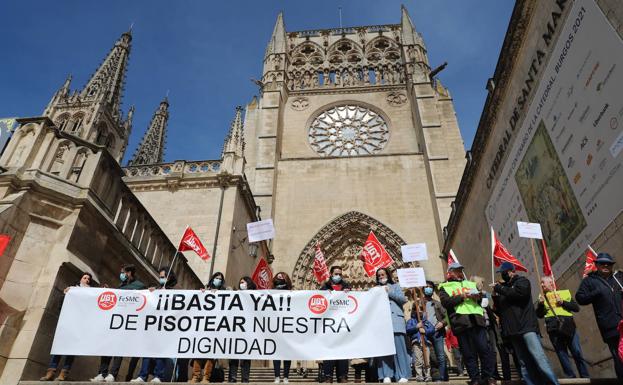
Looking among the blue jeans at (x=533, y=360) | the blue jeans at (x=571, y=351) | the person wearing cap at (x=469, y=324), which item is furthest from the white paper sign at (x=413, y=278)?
the blue jeans at (x=533, y=360)

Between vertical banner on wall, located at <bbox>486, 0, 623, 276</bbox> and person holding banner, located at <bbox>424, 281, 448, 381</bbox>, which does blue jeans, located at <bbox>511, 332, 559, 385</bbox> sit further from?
vertical banner on wall, located at <bbox>486, 0, 623, 276</bbox>

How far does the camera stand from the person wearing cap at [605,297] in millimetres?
4301

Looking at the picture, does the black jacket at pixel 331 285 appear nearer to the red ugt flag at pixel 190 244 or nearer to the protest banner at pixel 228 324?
the protest banner at pixel 228 324

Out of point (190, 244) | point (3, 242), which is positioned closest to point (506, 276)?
point (190, 244)

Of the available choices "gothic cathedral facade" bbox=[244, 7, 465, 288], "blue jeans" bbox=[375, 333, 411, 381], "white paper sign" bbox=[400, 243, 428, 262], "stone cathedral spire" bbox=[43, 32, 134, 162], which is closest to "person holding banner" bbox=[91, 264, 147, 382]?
"blue jeans" bbox=[375, 333, 411, 381]

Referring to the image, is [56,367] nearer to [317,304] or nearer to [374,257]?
[317,304]

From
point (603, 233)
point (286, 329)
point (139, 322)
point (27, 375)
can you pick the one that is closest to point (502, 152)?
point (603, 233)

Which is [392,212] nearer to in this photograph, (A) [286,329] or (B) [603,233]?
(B) [603,233]

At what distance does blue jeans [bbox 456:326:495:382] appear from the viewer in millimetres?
4329

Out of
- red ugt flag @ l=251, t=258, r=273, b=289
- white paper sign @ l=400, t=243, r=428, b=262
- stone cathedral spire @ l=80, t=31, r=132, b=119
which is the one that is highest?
stone cathedral spire @ l=80, t=31, r=132, b=119

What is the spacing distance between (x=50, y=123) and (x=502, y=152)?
29.8 feet

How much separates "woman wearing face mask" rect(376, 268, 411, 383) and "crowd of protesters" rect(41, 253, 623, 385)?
0.01 metres

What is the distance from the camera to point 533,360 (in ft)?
13.7

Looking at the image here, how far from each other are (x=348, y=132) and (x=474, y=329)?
63.6ft
